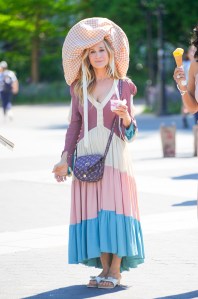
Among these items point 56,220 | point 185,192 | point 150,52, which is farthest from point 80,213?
point 150,52

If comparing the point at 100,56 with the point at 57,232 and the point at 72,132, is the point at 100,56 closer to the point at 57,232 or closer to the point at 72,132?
the point at 72,132

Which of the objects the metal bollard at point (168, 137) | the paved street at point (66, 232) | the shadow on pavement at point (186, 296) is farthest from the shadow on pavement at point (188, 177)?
the shadow on pavement at point (186, 296)

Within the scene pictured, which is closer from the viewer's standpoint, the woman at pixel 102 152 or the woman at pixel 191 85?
the woman at pixel 191 85

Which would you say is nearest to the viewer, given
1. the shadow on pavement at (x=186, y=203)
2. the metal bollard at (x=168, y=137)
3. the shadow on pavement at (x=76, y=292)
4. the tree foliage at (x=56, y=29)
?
the shadow on pavement at (x=76, y=292)

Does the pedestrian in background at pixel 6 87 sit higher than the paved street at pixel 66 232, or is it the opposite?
the pedestrian in background at pixel 6 87

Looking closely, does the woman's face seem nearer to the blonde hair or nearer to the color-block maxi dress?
the blonde hair

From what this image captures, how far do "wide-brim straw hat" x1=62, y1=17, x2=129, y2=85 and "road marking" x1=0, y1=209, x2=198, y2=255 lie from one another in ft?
6.76

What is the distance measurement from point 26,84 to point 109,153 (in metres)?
59.1

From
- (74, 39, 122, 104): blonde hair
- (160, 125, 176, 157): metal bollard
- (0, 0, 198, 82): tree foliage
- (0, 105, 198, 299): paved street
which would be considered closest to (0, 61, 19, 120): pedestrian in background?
(0, 0, 198, 82): tree foliage

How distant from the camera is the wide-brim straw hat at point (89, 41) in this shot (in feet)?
24.7

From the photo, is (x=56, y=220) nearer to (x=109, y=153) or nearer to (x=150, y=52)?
(x=109, y=153)

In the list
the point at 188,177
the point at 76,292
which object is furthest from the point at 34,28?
the point at 76,292

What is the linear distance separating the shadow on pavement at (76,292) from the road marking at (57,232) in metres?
1.59

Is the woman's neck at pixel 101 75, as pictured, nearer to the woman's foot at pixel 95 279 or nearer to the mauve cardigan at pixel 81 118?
the mauve cardigan at pixel 81 118
